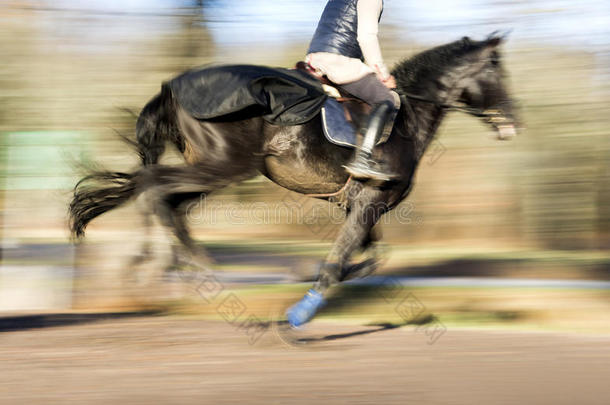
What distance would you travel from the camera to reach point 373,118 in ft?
17.4

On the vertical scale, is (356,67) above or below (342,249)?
above

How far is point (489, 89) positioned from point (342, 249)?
198 centimetres

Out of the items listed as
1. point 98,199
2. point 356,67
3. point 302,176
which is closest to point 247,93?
point 302,176

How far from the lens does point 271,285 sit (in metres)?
7.85

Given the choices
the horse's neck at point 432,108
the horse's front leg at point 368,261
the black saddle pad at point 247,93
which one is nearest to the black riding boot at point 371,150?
the black saddle pad at point 247,93

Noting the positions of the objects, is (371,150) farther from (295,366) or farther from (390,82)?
(295,366)

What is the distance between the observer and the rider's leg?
5.22m

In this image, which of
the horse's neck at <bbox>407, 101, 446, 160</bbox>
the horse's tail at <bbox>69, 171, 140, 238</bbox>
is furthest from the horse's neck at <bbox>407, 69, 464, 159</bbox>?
the horse's tail at <bbox>69, 171, 140, 238</bbox>

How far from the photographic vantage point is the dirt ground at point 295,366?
3.85 m

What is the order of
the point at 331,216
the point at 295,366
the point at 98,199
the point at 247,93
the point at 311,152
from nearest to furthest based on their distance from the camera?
the point at 295,366
the point at 247,93
the point at 98,199
the point at 311,152
the point at 331,216

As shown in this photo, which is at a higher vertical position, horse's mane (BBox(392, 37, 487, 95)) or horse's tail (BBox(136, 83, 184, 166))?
horse's mane (BBox(392, 37, 487, 95))

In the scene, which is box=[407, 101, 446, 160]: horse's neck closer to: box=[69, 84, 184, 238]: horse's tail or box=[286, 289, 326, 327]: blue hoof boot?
box=[286, 289, 326, 327]: blue hoof boot

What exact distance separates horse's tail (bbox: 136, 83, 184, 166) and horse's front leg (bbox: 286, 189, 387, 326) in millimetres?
1493

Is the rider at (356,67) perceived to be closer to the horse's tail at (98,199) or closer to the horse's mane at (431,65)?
the horse's mane at (431,65)
